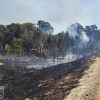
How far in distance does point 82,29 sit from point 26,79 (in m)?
152

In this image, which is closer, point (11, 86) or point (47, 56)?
point (11, 86)

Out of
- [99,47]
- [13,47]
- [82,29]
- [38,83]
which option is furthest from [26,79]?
[82,29]

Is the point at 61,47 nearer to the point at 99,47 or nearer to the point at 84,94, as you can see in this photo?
the point at 99,47

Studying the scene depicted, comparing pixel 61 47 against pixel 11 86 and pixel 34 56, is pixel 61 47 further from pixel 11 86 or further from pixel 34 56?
pixel 11 86

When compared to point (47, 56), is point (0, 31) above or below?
above

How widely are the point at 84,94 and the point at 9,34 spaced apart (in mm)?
70936

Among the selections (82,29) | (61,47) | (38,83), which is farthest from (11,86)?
(82,29)

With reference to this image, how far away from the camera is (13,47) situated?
88.3 meters

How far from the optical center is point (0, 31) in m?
94.2

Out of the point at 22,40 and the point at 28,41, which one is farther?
the point at 28,41

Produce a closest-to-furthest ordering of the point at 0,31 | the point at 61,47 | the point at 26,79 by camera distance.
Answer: the point at 26,79 < the point at 0,31 < the point at 61,47

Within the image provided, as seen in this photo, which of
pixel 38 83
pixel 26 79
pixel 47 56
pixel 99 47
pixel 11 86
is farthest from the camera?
pixel 99 47

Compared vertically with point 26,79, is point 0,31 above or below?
above

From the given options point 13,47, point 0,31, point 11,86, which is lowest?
point 11,86
